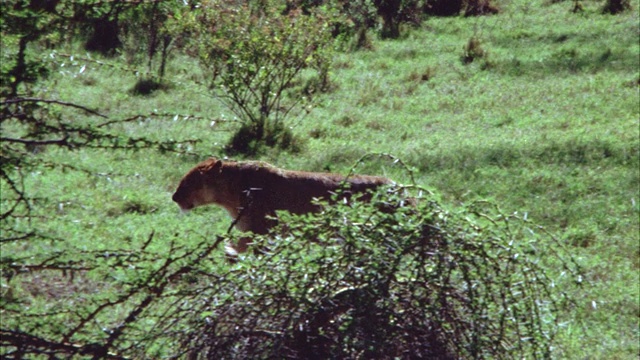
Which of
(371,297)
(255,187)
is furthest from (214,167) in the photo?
(371,297)

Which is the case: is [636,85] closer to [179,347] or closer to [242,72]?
[242,72]

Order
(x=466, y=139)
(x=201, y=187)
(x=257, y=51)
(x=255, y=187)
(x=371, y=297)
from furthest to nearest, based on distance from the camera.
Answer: (x=257, y=51) → (x=466, y=139) → (x=201, y=187) → (x=255, y=187) → (x=371, y=297)

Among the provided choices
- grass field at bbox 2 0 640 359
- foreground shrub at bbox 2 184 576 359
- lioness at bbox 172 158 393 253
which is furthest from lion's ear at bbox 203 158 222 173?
foreground shrub at bbox 2 184 576 359

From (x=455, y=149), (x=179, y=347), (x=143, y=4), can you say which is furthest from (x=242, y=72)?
(x=179, y=347)

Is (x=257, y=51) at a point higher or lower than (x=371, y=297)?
lower

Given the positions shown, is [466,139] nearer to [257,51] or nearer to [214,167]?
[257,51]

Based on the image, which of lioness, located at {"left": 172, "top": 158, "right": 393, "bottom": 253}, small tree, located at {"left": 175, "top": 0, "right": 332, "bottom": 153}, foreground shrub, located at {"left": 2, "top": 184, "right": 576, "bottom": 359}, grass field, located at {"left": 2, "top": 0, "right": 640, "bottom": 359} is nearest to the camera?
foreground shrub, located at {"left": 2, "top": 184, "right": 576, "bottom": 359}

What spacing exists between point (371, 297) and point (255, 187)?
3342 mm

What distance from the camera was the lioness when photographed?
6.84 meters

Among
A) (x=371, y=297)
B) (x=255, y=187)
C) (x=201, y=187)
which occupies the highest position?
(x=371, y=297)

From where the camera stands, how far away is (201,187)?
23.3ft

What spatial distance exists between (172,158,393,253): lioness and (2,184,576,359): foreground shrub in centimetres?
292

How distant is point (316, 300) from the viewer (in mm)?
3740

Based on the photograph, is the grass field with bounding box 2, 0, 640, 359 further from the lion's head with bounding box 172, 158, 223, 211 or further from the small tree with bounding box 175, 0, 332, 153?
the small tree with bounding box 175, 0, 332, 153
